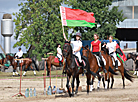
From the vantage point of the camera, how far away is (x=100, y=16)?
44438 millimetres

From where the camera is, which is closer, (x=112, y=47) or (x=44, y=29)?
(x=112, y=47)

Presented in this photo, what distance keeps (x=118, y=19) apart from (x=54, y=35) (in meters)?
9.55

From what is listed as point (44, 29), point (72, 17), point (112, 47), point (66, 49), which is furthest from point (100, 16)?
point (66, 49)

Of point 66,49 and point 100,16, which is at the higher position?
point 100,16

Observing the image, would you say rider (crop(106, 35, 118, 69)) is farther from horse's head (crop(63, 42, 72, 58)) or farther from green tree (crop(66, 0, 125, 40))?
green tree (crop(66, 0, 125, 40))

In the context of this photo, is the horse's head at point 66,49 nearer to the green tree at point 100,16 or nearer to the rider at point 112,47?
the rider at point 112,47

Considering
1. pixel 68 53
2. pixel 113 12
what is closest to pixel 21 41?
pixel 113 12

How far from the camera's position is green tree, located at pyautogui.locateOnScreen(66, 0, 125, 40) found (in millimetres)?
44469

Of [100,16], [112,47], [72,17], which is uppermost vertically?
[100,16]

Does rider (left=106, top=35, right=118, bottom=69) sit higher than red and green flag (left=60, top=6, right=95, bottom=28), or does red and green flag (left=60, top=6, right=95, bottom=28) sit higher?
red and green flag (left=60, top=6, right=95, bottom=28)

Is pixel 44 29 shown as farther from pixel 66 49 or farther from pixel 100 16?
pixel 66 49

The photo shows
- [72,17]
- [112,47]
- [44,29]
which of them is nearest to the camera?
[72,17]

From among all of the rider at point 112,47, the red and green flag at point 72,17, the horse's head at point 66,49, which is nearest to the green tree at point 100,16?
the rider at point 112,47

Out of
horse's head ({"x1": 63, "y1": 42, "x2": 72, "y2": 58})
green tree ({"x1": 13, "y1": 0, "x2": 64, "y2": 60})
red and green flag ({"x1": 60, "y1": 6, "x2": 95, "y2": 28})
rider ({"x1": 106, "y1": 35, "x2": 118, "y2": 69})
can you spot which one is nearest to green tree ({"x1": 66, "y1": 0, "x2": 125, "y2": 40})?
green tree ({"x1": 13, "y1": 0, "x2": 64, "y2": 60})
